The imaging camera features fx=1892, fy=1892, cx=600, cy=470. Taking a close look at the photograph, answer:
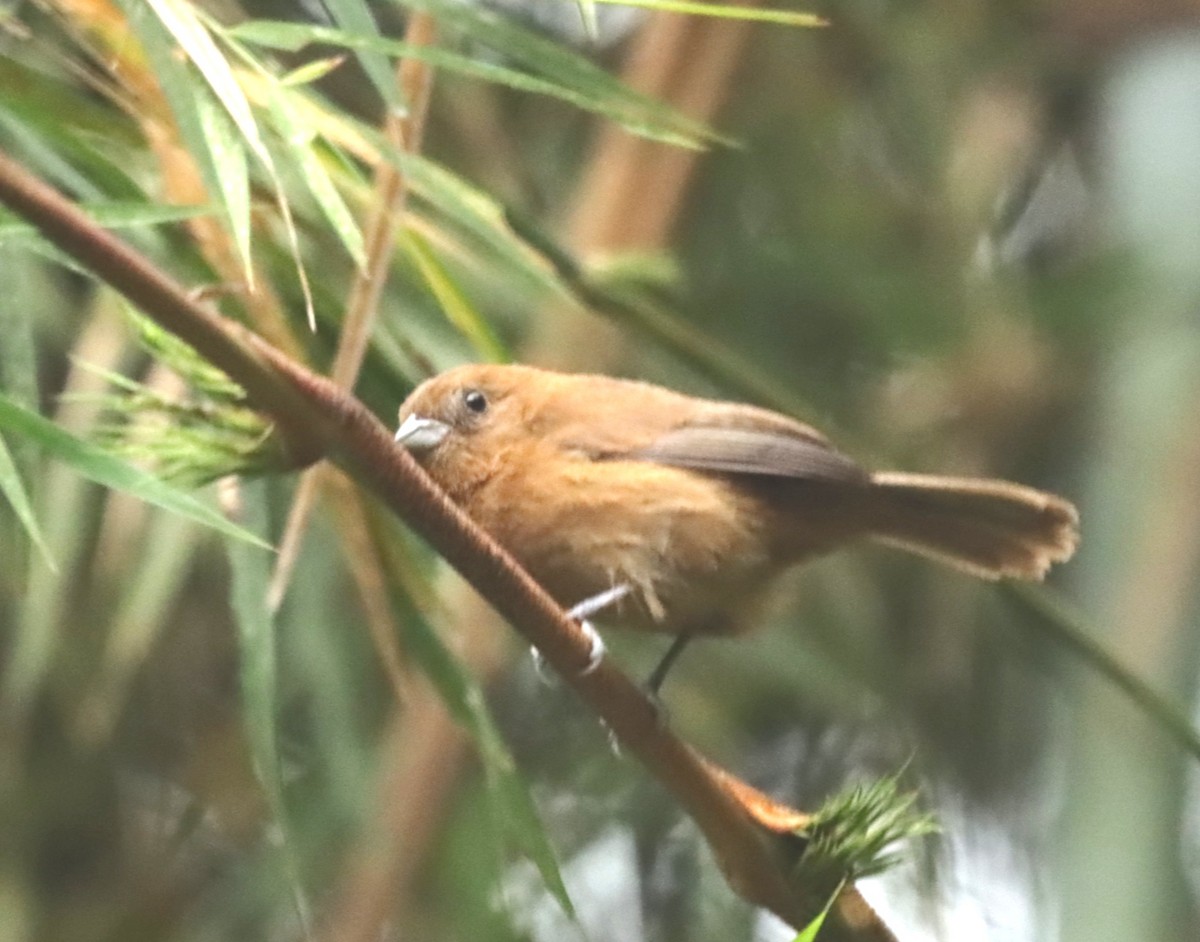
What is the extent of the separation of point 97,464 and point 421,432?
752 mm

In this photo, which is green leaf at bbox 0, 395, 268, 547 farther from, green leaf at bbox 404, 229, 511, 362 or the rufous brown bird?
the rufous brown bird

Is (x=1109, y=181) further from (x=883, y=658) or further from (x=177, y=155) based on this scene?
(x=177, y=155)

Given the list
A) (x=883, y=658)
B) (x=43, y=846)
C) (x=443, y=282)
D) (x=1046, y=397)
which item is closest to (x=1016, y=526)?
(x=443, y=282)

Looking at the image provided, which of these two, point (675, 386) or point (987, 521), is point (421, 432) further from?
point (675, 386)

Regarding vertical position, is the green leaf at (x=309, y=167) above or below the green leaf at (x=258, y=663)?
above

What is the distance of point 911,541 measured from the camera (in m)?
1.91

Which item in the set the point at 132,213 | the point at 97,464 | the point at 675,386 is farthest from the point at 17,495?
the point at 675,386

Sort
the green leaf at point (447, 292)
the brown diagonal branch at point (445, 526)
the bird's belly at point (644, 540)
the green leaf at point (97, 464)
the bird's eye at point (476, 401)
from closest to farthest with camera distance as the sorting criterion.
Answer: the brown diagonal branch at point (445, 526) → the green leaf at point (97, 464) → the green leaf at point (447, 292) → the bird's belly at point (644, 540) → the bird's eye at point (476, 401)

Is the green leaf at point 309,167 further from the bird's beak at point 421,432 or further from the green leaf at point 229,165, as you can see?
the bird's beak at point 421,432

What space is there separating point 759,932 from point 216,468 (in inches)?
58.4

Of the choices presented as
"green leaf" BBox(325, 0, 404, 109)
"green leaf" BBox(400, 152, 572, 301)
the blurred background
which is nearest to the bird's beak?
the blurred background

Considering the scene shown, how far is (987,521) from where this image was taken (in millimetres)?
1846

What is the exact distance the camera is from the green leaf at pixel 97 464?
1.03 meters

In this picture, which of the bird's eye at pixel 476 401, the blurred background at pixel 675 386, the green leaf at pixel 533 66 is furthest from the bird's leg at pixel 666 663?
the green leaf at pixel 533 66
